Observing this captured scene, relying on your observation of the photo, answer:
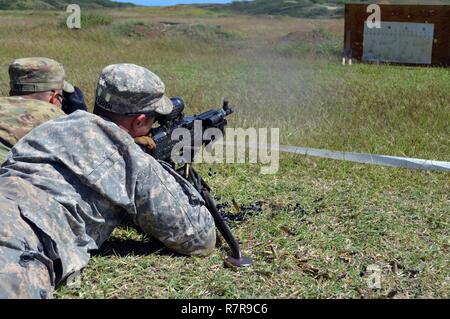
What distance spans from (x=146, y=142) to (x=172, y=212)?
0.41 metres

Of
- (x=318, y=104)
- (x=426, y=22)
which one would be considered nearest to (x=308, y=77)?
(x=318, y=104)

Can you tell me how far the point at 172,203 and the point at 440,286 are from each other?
4.57 ft

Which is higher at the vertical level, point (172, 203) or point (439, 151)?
point (172, 203)

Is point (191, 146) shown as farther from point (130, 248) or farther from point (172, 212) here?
point (130, 248)

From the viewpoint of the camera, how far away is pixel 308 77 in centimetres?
1252

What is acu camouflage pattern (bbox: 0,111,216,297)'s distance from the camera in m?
2.80

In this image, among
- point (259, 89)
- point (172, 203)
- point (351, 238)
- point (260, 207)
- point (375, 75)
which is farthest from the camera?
point (375, 75)

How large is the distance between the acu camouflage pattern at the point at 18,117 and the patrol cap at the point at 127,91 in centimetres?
72

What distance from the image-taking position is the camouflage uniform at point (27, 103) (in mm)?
3723

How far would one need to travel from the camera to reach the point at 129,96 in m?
3.17

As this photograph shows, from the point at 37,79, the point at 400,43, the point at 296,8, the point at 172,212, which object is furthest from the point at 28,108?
the point at 296,8

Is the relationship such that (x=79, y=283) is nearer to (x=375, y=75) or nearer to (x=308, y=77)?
(x=308, y=77)

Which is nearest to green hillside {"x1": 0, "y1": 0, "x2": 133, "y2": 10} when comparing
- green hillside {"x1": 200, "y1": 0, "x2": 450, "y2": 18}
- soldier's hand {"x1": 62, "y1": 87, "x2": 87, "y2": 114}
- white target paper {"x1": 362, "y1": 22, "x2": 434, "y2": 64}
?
green hillside {"x1": 200, "y1": 0, "x2": 450, "y2": 18}

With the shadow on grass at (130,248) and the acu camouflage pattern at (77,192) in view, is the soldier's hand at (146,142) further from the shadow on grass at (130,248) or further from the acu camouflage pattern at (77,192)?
the shadow on grass at (130,248)
